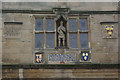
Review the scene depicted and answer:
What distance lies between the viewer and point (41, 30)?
8203mm

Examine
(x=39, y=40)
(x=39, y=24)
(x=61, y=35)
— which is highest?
(x=39, y=24)

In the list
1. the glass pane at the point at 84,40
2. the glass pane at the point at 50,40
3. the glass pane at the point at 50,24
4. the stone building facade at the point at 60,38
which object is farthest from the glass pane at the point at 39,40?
the glass pane at the point at 84,40

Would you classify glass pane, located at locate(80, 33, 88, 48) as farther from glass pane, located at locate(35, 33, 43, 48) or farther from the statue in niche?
glass pane, located at locate(35, 33, 43, 48)

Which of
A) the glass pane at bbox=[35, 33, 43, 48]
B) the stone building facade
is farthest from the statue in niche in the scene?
the glass pane at bbox=[35, 33, 43, 48]

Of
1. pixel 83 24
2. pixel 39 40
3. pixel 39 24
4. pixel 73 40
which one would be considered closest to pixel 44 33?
pixel 39 40

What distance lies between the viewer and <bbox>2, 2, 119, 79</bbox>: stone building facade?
7.77 metres

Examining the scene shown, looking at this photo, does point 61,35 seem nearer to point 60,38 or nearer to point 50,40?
point 60,38

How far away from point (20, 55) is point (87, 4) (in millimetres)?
3751

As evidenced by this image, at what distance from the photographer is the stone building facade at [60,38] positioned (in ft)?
25.5

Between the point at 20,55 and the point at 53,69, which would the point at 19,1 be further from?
the point at 53,69

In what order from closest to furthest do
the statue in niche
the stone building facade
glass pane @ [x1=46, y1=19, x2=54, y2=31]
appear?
1. the stone building facade
2. the statue in niche
3. glass pane @ [x1=46, y1=19, x2=54, y2=31]

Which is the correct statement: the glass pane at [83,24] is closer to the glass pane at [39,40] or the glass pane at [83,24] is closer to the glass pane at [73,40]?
the glass pane at [73,40]

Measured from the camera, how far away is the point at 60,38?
8.00 m

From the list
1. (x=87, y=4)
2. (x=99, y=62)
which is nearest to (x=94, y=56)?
(x=99, y=62)
